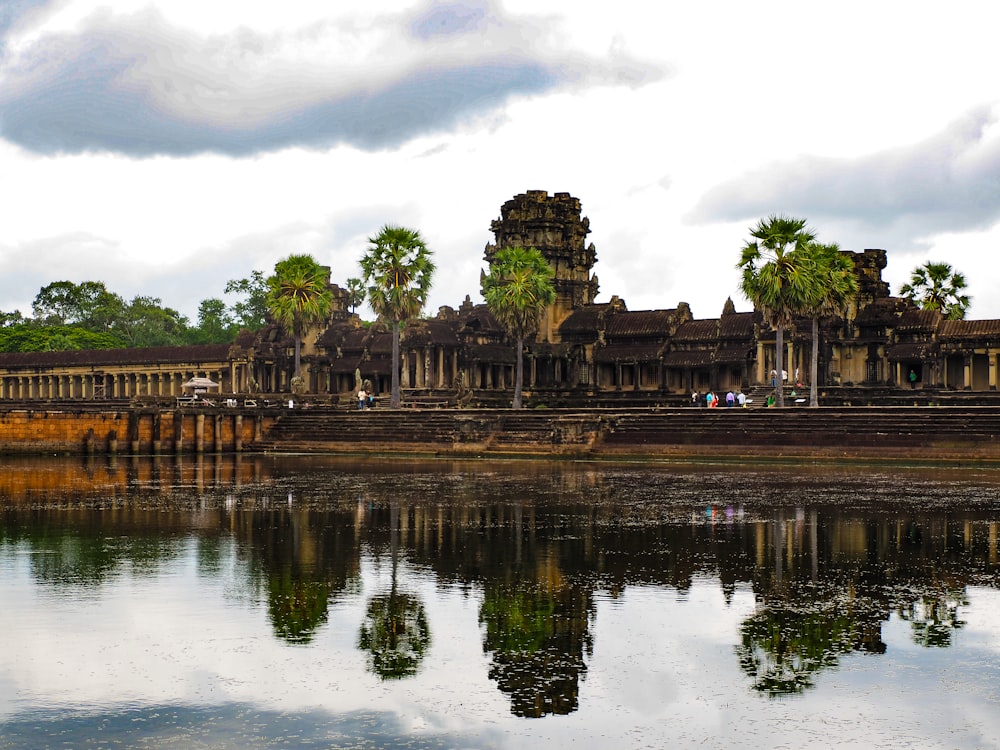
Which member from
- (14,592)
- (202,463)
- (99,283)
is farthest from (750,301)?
(99,283)

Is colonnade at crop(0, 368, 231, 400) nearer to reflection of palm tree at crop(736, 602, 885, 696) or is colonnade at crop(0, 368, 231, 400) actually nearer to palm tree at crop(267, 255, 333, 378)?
palm tree at crop(267, 255, 333, 378)

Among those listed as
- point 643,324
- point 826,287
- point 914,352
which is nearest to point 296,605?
point 826,287

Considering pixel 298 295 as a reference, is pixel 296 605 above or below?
below

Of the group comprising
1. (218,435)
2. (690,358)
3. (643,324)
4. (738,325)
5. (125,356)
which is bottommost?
(218,435)

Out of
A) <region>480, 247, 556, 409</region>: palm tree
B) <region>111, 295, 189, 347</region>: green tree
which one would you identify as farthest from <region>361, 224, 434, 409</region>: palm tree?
Result: <region>111, 295, 189, 347</region>: green tree

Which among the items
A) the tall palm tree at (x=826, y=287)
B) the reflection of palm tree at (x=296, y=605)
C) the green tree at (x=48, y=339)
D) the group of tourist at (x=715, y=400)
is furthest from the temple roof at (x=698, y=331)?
the green tree at (x=48, y=339)

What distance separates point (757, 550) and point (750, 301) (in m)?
45.3

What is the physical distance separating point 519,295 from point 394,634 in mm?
62477

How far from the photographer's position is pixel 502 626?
1379 centimetres

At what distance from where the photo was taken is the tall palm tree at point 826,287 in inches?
2451

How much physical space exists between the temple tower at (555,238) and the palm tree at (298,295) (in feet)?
46.4

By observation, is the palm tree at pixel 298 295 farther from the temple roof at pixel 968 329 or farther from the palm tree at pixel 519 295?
the temple roof at pixel 968 329

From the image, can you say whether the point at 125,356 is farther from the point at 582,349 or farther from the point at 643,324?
the point at 643,324

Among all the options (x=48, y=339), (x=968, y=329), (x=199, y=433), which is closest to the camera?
(x=199, y=433)
